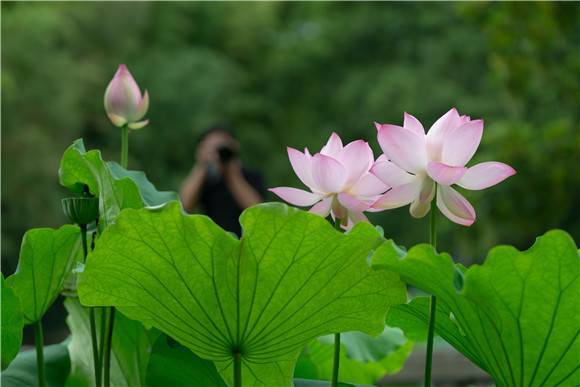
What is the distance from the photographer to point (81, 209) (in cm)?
55

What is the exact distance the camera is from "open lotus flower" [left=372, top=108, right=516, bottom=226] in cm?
48

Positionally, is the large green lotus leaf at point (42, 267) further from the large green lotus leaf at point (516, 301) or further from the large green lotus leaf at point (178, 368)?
the large green lotus leaf at point (516, 301)

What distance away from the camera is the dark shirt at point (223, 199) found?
13.5 feet

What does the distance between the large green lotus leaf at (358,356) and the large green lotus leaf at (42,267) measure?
188 millimetres

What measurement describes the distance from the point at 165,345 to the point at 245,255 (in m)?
0.13

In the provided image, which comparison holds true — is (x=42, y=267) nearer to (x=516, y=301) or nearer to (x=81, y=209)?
(x=81, y=209)

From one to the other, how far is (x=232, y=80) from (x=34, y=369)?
1830 centimetres

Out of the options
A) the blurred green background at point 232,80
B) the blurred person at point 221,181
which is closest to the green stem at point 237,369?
the blurred person at point 221,181

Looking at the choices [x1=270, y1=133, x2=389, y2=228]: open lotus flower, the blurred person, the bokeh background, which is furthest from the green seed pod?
the bokeh background

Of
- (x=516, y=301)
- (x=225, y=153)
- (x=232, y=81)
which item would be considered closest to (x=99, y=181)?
(x=516, y=301)

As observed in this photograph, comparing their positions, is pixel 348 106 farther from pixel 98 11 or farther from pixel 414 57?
pixel 98 11

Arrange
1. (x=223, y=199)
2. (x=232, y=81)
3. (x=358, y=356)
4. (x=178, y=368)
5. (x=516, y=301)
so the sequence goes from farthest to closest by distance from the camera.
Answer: (x=232, y=81) < (x=223, y=199) < (x=358, y=356) < (x=178, y=368) < (x=516, y=301)

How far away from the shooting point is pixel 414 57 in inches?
728

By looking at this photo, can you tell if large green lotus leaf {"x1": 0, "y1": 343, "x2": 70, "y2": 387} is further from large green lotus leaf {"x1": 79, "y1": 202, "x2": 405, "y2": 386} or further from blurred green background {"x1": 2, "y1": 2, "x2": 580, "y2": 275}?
blurred green background {"x1": 2, "y1": 2, "x2": 580, "y2": 275}
